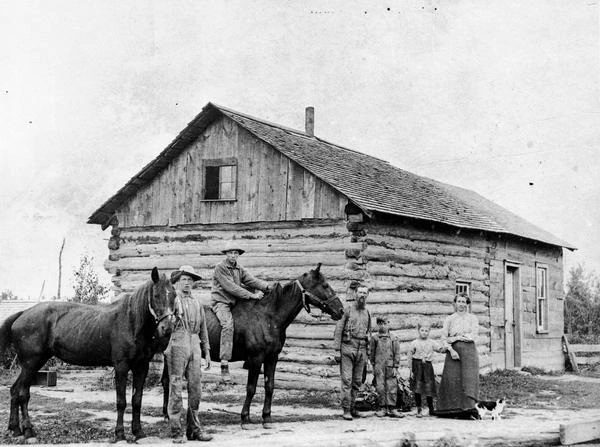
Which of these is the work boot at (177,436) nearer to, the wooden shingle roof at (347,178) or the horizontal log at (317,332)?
the horizontal log at (317,332)

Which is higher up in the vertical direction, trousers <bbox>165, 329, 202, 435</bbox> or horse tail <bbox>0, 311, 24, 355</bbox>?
horse tail <bbox>0, 311, 24, 355</bbox>

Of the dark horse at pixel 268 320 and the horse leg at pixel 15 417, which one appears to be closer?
the horse leg at pixel 15 417

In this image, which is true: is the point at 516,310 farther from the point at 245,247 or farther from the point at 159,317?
the point at 159,317

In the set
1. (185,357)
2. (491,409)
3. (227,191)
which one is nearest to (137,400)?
(185,357)

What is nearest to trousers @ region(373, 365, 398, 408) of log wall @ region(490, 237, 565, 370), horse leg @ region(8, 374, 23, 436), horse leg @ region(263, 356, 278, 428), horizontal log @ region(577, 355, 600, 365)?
horse leg @ region(263, 356, 278, 428)

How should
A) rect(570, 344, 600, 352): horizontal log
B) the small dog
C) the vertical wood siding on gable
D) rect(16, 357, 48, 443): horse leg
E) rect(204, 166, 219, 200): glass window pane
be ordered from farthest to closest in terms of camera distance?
rect(570, 344, 600, 352): horizontal log < rect(204, 166, 219, 200): glass window pane < the vertical wood siding on gable < the small dog < rect(16, 357, 48, 443): horse leg

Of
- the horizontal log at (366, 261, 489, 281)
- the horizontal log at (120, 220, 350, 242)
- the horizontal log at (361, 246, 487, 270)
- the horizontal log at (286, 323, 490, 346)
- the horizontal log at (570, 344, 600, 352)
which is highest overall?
the horizontal log at (120, 220, 350, 242)

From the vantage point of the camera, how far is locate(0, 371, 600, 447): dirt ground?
311 inches

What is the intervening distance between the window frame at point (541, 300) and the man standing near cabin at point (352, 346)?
39.1 ft

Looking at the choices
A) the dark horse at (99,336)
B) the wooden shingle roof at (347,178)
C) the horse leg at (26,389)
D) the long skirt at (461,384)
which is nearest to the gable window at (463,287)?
the wooden shingle roof at (347,178)

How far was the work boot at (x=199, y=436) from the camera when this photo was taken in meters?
8.75

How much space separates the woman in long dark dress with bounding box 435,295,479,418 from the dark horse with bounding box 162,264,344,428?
1.94 m

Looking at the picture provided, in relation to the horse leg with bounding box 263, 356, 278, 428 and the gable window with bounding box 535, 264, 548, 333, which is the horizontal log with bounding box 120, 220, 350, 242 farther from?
the gable window with bounding box 535, 264, 548, 333

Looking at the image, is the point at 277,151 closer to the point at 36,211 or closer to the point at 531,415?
the point at 531,415
